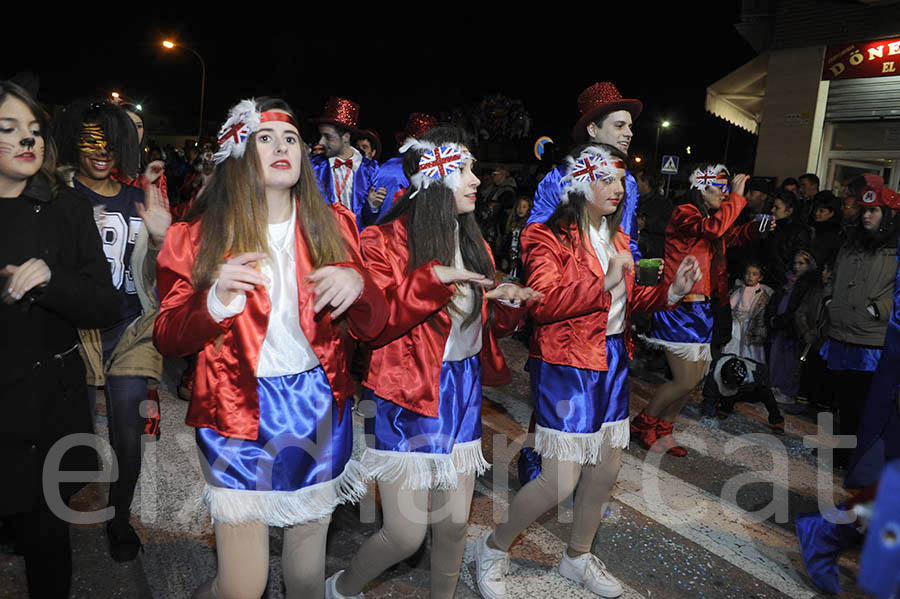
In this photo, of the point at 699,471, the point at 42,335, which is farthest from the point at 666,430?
the point at 42,335

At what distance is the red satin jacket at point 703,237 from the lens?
15.9 ft

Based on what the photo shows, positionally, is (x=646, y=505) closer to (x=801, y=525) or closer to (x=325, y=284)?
(x=801, y=525)

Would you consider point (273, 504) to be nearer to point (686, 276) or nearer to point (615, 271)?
point (615, 271)

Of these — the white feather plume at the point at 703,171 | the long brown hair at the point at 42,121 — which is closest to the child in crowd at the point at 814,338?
the white feather plume at the point at 703,171

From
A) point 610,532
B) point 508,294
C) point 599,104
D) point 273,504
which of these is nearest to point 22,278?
point 273,504

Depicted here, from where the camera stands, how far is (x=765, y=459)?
5.12 metres

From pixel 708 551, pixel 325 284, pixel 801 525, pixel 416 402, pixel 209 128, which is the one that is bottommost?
pixel 708 551

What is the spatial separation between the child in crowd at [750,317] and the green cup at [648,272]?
3.57m

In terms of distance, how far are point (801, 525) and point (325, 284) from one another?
302 cm

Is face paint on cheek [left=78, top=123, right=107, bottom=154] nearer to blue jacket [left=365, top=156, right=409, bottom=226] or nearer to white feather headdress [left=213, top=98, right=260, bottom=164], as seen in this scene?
white feather headdress [left=213, top=98, right=260, bottom=164]

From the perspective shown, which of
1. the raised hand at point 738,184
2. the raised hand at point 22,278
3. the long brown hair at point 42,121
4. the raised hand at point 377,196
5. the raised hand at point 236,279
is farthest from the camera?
the raised hand at point 377,196

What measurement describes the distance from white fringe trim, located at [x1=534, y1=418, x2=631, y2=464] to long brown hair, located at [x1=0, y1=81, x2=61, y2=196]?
7.68 ft

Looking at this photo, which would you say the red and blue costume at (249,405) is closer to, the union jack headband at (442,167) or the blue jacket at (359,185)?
the union jack headband at (442,167)

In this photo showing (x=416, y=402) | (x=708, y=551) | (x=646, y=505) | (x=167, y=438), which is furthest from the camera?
(x=167, y=438)
